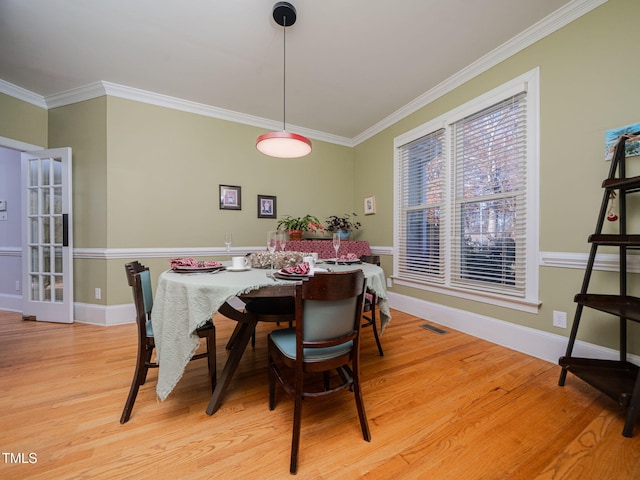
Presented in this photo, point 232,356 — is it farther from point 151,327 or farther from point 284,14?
point 284,14

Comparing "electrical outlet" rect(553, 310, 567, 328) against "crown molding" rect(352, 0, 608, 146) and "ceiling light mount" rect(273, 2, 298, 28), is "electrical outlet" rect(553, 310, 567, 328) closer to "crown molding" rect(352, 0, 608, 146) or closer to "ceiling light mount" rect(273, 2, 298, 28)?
"crown molding" rect(352, 0, 608, 146)

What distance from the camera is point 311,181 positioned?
13.3ft

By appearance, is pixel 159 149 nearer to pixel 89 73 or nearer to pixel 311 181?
pixel 89 73

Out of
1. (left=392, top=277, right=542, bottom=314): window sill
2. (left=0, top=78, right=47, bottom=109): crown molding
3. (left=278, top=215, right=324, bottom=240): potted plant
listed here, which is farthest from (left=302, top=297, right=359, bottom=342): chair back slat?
(left=0, top=78, right=47, bottom=109): crown molding

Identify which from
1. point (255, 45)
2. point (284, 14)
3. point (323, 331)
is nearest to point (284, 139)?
Result: point (284, 14)

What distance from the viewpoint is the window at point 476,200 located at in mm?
2137

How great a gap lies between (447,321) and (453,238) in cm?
91

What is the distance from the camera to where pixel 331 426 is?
1.34 m

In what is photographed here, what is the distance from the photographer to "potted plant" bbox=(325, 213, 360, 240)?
3.88 m

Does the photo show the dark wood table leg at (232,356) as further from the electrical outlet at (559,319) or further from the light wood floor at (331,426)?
the electrical outlet at (559,319)

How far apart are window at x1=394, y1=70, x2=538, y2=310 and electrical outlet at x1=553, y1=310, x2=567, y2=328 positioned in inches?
5.6

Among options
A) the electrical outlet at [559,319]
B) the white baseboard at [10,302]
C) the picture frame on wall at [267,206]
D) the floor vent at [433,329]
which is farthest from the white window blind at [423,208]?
the white baseboard at [10,302]

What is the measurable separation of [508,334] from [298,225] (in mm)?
2622

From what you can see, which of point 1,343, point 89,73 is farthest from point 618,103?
point 1,343
